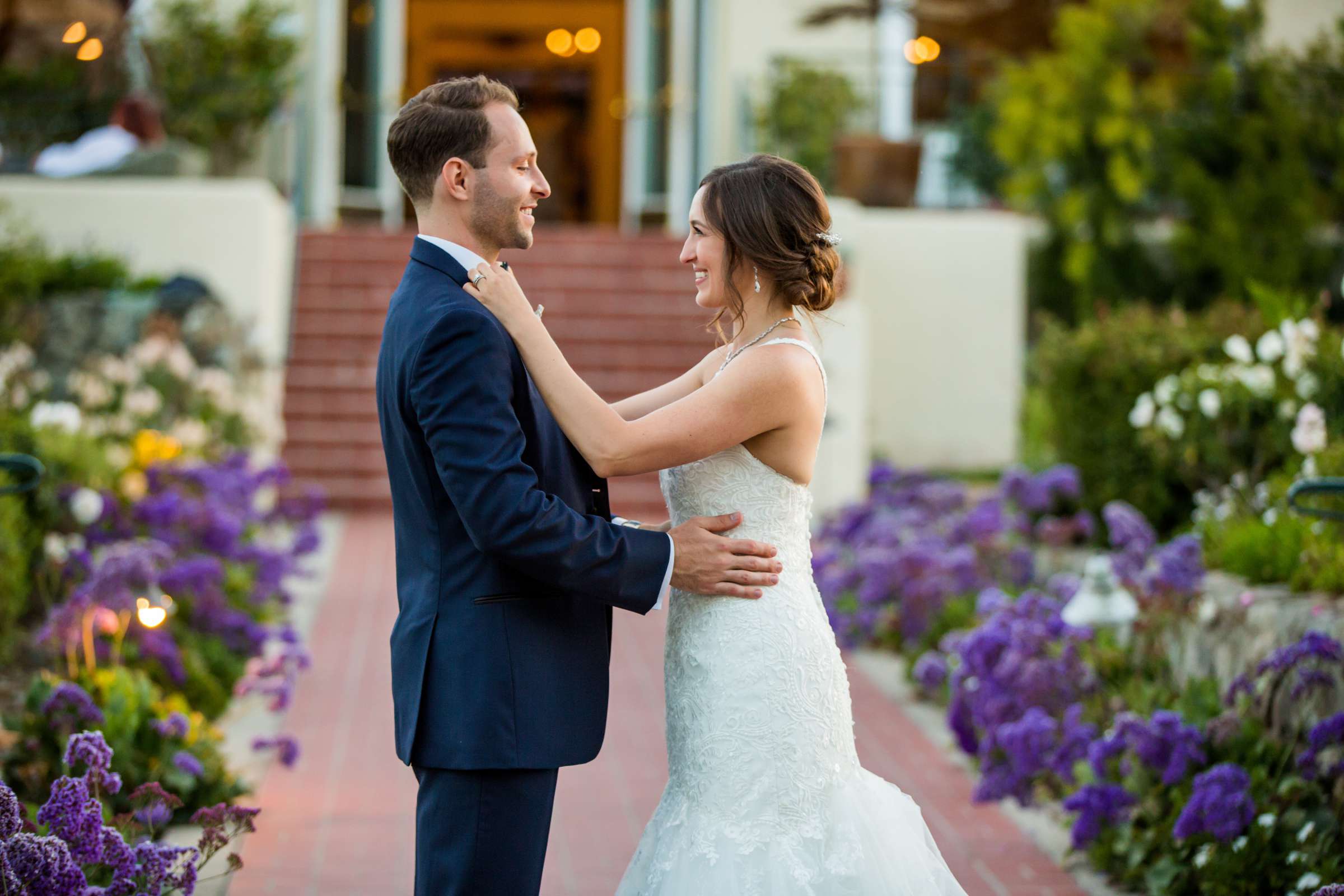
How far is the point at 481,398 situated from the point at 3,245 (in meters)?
9.50

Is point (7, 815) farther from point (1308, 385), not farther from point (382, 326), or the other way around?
point (382, 326)

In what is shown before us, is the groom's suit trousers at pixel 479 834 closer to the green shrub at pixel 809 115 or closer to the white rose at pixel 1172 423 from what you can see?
the white rose at pixel 1172 423

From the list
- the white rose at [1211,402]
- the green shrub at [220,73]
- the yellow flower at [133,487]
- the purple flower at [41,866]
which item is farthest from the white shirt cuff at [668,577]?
the green shrub at [220,73]

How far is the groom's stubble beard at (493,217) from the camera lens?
101 inches

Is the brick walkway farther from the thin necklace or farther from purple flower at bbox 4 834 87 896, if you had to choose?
the thin necklace

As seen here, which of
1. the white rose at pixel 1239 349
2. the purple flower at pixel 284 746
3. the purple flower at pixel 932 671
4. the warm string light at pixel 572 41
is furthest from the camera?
the warm string light at pixel 572 41

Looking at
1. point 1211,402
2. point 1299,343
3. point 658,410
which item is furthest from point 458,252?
point 1211,402

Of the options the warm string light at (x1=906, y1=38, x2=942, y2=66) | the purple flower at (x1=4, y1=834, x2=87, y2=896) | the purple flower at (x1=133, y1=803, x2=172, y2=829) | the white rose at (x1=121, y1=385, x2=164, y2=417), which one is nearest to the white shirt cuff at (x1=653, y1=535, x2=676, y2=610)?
the purple flower at (x1=4, y1=834, x2=87, y2=896)

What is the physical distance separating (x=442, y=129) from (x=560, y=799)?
297 cm

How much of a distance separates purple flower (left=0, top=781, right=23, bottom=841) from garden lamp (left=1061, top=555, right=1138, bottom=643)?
11.2 ft

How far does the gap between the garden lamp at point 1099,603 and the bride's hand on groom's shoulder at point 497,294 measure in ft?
9.91

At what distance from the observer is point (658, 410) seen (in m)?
2.67

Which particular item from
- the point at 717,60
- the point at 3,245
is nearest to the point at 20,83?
the point at 3,245

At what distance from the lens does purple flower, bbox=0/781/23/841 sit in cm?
267
